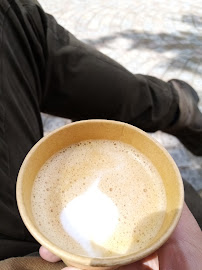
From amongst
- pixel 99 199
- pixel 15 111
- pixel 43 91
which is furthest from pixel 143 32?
pixel 99 199

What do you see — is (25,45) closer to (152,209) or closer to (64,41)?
(64,41)

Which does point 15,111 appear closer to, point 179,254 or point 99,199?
point 99,199

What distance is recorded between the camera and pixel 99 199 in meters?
1.10

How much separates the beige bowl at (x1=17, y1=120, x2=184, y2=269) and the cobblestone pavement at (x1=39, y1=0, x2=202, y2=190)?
1544mm

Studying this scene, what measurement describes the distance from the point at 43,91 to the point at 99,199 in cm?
77

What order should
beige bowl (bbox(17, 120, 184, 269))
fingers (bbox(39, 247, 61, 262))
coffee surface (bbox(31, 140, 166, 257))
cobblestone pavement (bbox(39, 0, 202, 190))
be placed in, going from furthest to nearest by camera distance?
cobblestone pavement (bbox(39, 0, 202, 190)), fingers (bbox(39, 247, 61, 262)), coffee surface (bbox(31, 140, 166, 257)), beige bowl (bbox(17, 120, 184, 269))

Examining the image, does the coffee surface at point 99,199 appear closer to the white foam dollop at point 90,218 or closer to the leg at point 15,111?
the white foam dollop at point 90,218

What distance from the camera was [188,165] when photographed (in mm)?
2516

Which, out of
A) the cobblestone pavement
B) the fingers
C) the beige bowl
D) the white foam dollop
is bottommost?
the cobblestone pavement

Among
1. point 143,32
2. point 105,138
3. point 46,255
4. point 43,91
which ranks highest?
point 105,138

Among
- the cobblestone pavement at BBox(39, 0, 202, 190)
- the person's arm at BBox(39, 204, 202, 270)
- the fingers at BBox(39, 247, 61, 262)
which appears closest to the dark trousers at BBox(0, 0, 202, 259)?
the fingers at BBox(39, 247, 61, 262)

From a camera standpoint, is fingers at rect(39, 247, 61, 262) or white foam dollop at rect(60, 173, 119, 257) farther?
fingers at rect(39, 247, 61, 262)

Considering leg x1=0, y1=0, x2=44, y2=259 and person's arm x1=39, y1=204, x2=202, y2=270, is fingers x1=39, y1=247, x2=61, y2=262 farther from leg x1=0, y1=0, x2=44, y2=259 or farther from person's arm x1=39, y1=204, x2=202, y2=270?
leg x1=0, y1=0, x2=44, y2=259

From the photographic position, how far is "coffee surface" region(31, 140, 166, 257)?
1.02 meters
